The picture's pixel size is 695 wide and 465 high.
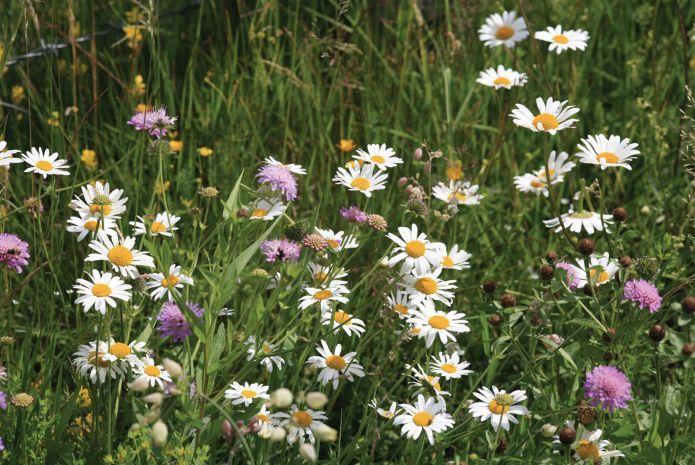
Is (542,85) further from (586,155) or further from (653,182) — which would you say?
Result: (586,155)

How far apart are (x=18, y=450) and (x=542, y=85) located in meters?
2.19

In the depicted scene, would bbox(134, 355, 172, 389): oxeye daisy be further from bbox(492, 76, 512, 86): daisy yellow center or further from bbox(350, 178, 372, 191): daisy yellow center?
bbox(492, 76, 512, 86): daisy yellow center

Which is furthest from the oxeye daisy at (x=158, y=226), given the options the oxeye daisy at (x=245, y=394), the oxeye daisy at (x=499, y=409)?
the oxeye daisy at (x=499, y=409)

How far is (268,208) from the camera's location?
6.83ft

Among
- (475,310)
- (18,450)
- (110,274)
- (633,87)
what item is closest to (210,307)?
(110,274)

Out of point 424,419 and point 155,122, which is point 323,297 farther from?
point 155,122

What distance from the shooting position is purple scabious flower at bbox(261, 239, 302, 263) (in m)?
1.95

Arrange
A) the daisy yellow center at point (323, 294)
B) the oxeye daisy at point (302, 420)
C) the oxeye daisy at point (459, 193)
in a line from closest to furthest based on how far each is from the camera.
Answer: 1. the oxeye daisy at point (302, 420)
2. the daisy yellow center at point (323, 294)
3. the oxeye daisy at point (459, 193)

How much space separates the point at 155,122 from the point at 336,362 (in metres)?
0.72

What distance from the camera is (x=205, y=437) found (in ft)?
6.05

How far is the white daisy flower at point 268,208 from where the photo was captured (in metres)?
1.92

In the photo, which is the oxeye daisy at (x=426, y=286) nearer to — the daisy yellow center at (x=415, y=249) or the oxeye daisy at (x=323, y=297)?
the daisy yellow center at (x=415, y=249)

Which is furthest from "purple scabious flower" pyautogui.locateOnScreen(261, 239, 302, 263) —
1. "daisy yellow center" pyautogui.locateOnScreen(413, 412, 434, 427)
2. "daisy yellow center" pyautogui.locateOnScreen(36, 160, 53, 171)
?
"daisy yellow center" pyautogui.locateOnScreen(36, 160, 53, 171)

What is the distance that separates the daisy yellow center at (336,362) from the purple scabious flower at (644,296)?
0.64 meters
